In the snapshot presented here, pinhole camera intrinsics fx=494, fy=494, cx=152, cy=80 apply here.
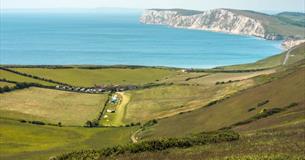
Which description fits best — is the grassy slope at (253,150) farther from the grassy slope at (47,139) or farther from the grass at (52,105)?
the grass at (52,105)

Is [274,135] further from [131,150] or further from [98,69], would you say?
[98,69]

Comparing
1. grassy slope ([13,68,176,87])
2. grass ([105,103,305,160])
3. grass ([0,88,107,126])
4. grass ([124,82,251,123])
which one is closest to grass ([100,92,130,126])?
grass ([124,82,251,123])

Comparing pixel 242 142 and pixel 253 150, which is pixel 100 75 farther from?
pixel 253 150

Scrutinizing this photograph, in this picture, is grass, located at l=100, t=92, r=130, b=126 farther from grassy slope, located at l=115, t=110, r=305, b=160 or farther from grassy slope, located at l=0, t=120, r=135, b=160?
grassy slope, located at l=115, t=110, r=305, b=160

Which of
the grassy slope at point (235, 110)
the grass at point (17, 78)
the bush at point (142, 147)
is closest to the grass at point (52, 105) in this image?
the grass at point (17, 78)

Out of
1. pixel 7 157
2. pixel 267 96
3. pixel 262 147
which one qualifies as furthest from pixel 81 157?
pixel 267 96

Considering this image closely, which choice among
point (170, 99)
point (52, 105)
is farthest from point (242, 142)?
point (170, 99)
